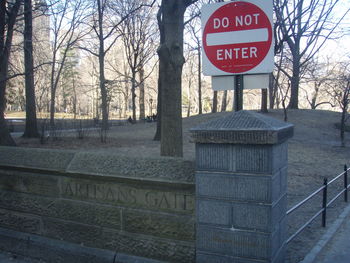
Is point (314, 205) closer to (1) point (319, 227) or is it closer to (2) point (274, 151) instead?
(1) point (319, 227)

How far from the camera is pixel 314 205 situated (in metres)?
7.96

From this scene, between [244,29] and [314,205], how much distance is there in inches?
217

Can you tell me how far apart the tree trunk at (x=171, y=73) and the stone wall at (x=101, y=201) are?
500 centimetres

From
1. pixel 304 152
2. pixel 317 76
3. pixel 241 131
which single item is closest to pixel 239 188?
pixel 241 131

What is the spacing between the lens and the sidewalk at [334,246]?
15.1 feet

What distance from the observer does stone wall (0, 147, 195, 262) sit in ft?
11.5

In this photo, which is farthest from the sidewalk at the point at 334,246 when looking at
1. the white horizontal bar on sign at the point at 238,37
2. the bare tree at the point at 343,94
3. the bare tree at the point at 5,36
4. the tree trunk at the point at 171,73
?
the bare tree at the point at 343,94

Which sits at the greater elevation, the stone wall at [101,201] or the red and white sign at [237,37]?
the red and white sign at [237,37]

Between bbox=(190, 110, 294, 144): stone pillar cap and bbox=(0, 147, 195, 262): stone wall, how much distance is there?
1.48 ft

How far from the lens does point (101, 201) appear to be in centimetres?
395

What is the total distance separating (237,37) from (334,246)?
334 cm

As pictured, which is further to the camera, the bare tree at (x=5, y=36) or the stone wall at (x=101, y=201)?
the bare tree at (x=5, y=36)

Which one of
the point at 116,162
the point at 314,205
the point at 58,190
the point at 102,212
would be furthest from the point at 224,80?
the point at 314,205

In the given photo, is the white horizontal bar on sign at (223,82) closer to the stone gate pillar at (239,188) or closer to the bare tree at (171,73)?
the stone gate pillar at (239,188)
